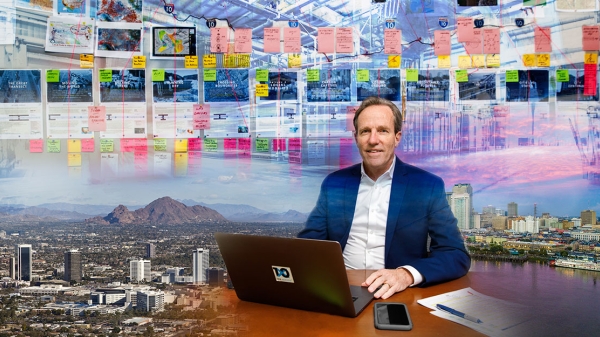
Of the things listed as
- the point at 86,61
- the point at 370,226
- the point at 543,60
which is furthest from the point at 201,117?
the point at 543,60

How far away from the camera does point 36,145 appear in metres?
2.64

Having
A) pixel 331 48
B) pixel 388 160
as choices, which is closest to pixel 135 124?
pixel 331 48

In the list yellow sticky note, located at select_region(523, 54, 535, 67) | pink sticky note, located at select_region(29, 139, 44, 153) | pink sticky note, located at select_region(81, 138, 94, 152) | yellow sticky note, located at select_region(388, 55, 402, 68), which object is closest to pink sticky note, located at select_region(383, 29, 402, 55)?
yellow sticky note, located at select_region(388, 55, 402, 68)

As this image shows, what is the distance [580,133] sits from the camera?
2.60m

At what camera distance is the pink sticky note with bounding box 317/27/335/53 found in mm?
2648

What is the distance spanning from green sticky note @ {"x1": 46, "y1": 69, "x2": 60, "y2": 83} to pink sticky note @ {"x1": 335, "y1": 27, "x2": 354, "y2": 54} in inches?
60.8

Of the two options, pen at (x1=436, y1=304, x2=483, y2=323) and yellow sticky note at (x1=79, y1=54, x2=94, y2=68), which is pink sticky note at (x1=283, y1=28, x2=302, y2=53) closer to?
yellow sticky note at (x1=79, y1=54, x2=94, y2=68)

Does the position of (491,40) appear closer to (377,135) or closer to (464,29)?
(464,29)

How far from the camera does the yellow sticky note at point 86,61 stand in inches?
104

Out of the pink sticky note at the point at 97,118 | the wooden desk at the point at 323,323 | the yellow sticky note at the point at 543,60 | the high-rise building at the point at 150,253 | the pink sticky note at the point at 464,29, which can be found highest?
the pink sticky note at the point at 464,29

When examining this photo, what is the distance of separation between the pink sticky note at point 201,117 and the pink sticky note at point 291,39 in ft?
1.79

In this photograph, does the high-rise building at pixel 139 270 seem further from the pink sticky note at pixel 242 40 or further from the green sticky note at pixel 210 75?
the pink sticky note at pixel 242 40

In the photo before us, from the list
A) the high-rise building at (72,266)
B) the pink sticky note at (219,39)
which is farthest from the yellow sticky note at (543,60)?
the high-rise building at (72,266)

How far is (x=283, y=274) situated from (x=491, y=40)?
2.08 meters
